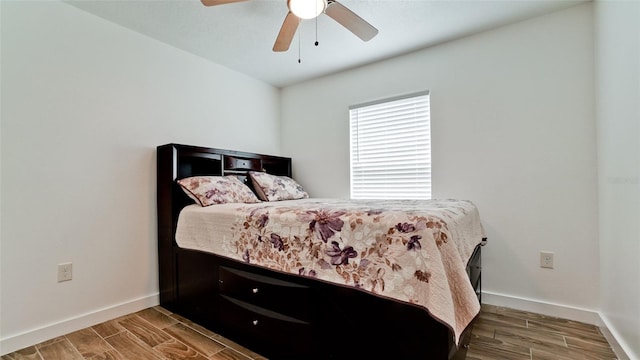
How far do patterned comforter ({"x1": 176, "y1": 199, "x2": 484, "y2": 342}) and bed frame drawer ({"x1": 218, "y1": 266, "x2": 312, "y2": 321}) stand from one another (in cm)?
9

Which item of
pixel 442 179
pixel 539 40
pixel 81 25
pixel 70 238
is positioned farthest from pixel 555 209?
pixel 81 25

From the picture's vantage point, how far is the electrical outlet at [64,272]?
186 centimetres

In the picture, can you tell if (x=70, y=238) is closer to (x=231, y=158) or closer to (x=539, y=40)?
(x=231, y=158)

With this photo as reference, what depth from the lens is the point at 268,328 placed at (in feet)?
5.06

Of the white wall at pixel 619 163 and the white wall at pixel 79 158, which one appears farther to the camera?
the white wall at pixel 79 158

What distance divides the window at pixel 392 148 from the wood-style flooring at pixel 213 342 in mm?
1171

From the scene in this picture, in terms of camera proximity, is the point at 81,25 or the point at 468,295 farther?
the point at 81,25

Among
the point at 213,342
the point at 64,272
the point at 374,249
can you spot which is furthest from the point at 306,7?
the point at 64,272

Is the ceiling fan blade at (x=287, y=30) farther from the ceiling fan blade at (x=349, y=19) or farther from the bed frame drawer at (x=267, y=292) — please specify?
the bed frame drawer at (x=267, y=292)

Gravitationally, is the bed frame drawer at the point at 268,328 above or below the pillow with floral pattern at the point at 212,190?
below

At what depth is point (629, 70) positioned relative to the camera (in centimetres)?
141

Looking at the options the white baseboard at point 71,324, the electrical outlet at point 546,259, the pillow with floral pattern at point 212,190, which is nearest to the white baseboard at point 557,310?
the electrical outlet at point 546,259

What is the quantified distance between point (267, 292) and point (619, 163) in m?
2.08

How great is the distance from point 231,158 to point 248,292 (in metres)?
1.42
